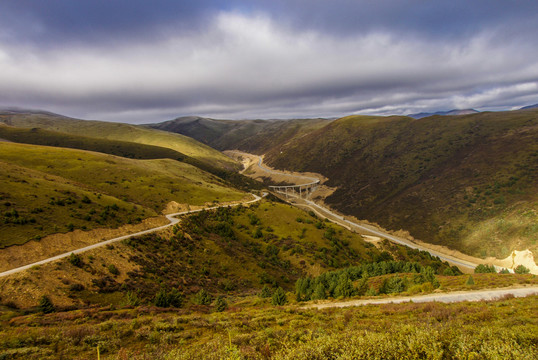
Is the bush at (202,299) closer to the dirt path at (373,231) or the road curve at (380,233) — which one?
the dirt path at (373,231)

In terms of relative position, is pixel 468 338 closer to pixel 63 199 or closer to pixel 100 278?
pixel 100 278

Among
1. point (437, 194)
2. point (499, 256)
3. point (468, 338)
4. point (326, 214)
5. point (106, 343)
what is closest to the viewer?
point (468, 338)

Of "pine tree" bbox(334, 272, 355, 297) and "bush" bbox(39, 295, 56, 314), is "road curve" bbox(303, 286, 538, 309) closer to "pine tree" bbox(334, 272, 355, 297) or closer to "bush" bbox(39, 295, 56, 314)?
"pine tree" bbox(334, 272, 355, 297)

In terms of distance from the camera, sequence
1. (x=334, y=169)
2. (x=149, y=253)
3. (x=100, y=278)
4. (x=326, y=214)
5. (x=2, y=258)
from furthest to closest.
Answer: (x=334, y=169) → (x=326, y=214) → (x=149, y=253) → (x=100, y=278) → (x=2, y=258)

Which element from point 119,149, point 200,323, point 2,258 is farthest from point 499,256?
point 119,149

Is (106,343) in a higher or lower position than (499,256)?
higher

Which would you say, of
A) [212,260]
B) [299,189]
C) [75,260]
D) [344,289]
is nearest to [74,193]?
[75,260]

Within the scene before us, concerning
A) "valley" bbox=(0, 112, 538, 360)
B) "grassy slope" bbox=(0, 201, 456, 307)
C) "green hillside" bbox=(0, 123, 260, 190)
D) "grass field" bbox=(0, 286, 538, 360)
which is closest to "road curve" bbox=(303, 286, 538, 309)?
"valley" bbox=(0, 112, 538, 360)
